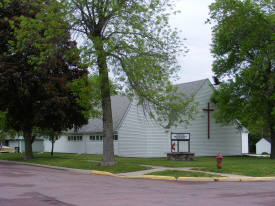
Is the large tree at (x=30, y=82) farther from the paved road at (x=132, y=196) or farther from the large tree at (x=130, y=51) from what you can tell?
the paved road at (x=132, y=196)

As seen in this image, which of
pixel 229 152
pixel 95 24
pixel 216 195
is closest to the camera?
pixel 216 195

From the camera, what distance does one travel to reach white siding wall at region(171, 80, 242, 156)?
3103 cm

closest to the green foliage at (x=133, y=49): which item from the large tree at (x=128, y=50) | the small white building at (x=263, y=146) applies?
the large tree at (x=128, y=50)

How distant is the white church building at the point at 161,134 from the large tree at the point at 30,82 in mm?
5549

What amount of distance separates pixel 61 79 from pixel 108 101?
827cm

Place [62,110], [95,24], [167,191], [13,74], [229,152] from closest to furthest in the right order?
[167,191] < [95,24] < [13,74] < [62,110] < [229,152]

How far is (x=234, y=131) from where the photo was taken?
33938 mm

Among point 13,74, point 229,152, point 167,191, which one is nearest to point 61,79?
point 13,74

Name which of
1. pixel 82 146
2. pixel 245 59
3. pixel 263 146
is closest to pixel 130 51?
pixel 245 59

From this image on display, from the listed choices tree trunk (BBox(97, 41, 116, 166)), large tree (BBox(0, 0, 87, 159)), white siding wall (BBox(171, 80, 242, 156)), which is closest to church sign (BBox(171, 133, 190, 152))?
white siding wall (BBox(171, 80, 242, 156))

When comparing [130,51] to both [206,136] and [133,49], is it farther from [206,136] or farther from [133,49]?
[206,136]

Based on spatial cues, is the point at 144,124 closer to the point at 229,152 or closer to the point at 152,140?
the point at 152,140

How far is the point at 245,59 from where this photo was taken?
96.6 ft

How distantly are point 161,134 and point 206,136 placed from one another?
17.4 ft
